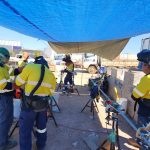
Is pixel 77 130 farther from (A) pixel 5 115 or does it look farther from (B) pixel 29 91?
(B) pixel 29 91

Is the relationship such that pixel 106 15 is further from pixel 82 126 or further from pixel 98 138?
pixel 82 126

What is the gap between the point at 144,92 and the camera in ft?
11.8

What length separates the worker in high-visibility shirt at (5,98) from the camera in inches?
169

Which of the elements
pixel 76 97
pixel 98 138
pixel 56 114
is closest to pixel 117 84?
pixel 76 97

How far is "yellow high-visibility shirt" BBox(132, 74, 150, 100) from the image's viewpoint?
354 centimetres

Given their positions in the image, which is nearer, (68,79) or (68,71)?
(68,71)

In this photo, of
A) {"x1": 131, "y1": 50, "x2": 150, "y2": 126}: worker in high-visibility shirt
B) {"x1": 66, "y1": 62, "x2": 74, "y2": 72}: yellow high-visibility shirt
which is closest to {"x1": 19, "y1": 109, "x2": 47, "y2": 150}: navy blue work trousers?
{"x1": 131, "y1": 50, "x2": 150, "y2": 126}: worker in high-visibility shirt

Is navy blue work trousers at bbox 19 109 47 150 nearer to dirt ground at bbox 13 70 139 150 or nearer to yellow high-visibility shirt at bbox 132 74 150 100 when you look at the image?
dirt ground at bbox 13 70 139 150

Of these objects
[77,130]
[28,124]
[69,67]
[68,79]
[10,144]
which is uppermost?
[69,67]

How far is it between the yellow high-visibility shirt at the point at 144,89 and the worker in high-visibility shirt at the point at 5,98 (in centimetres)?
223

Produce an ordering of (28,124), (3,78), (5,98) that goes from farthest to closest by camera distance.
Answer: (5,98), (3,78), (28,124)

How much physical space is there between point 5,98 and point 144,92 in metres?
2.45

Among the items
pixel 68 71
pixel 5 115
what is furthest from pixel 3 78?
pixel 68 71

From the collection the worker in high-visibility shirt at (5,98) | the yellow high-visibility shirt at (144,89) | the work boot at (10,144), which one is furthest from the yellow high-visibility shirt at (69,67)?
the yellow high-visibility shirt at (144,89)
